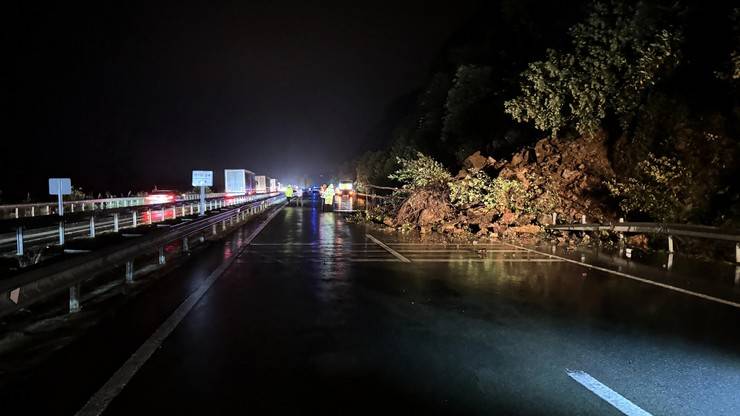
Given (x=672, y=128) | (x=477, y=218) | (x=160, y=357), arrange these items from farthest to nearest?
(x=477, y=218), (x=672, y=128), (x=160, y=357)

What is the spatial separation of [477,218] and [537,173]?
2974 mm

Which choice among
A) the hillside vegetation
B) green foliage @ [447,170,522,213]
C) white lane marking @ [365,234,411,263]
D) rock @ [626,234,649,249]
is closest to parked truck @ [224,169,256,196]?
the hillside vegetation

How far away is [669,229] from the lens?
43.4 feet

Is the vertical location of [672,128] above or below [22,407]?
above

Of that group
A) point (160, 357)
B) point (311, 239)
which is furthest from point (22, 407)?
point (311, 239)

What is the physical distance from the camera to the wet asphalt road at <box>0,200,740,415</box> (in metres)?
4.37

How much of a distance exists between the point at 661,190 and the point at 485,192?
635 cm

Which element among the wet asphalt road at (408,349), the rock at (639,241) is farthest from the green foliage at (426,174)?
the wet asphalt road at (408,349)

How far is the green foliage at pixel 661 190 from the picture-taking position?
14.7 m

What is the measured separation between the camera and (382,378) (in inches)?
191

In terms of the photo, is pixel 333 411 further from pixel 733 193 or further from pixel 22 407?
pixel 733 193

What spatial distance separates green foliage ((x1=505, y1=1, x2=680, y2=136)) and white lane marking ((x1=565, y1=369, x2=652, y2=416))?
47.9ft

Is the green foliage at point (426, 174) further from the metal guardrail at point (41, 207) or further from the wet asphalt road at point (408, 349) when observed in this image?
the metal guardrail at point (41, 207)

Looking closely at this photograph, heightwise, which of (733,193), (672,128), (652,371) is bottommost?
(652,371)
